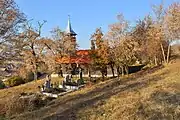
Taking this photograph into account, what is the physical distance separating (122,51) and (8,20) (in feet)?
69.7

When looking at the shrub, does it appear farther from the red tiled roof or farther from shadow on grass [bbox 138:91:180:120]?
A: shadow on grass [bbox 138:91:180:120]

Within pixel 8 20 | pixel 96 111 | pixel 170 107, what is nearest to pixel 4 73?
pixel 8 20

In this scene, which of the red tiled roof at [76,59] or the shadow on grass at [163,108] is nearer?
the shadow on grass at [163,108]

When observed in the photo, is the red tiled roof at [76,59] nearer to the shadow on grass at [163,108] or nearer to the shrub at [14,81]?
the shrub at [14,81]

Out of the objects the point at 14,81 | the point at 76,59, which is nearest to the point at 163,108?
the point at 76,59

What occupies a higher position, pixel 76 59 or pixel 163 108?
pixel 76 59

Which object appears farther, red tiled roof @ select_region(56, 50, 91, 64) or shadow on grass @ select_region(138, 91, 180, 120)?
red tiled roof @ select_region(56, 50, 91, 64)

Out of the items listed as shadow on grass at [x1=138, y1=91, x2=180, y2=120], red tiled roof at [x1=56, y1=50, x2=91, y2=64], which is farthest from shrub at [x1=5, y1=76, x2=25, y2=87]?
shadow on grass at [x1=138, y1=91, x2=180, y2=120]

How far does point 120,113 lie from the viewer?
1027 centimetres

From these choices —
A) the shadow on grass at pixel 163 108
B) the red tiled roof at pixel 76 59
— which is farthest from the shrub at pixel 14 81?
the shadow on grass at pixel 163 108

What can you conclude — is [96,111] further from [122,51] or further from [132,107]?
[122,51]

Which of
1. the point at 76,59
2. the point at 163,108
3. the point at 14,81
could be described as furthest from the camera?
the point at 76,59

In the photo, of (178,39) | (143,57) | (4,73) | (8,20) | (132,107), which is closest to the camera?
(132,107)

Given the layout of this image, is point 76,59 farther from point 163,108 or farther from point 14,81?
point 163,108
